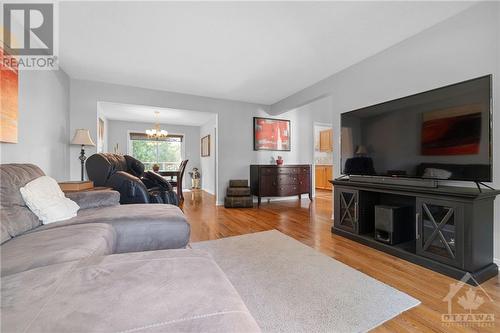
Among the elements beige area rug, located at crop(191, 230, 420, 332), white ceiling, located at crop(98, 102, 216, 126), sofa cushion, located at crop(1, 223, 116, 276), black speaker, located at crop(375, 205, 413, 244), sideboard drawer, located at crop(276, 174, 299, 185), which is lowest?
beige area rug, located at crop(191, 230, 420, 332)

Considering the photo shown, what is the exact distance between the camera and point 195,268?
88 centimetres

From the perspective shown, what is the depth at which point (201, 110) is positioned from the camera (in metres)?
4.67

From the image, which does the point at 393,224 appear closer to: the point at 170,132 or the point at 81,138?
the point at 81,138

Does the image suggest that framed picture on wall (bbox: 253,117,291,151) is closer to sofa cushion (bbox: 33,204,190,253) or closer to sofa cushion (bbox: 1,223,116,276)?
sofa cushion (bbox: 33,204,190,253)

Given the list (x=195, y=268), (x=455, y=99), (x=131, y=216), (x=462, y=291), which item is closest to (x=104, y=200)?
(x=131, y=216)

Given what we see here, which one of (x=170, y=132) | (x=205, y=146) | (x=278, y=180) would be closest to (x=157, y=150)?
(x=170, y=132)

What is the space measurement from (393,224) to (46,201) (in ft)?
9.94

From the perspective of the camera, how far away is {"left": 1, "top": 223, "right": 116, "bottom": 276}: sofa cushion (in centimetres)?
94

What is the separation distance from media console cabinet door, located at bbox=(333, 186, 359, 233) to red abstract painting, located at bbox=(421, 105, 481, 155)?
0.88 metres

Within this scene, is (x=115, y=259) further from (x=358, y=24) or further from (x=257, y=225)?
(x=358, y=24)

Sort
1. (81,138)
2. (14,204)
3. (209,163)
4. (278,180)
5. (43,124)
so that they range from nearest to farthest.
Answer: (14,204), (43,124), (81,138), (278,180), (209,163)

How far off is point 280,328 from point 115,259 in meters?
0.93

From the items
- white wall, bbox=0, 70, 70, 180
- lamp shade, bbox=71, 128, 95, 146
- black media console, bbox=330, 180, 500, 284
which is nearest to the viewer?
black media console, bbox=330, 180, 500, 284

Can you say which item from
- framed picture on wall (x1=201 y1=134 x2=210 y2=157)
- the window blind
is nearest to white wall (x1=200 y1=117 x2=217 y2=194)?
framed picture on wall (x1=201 y1=134 x2=210 y2=157)
